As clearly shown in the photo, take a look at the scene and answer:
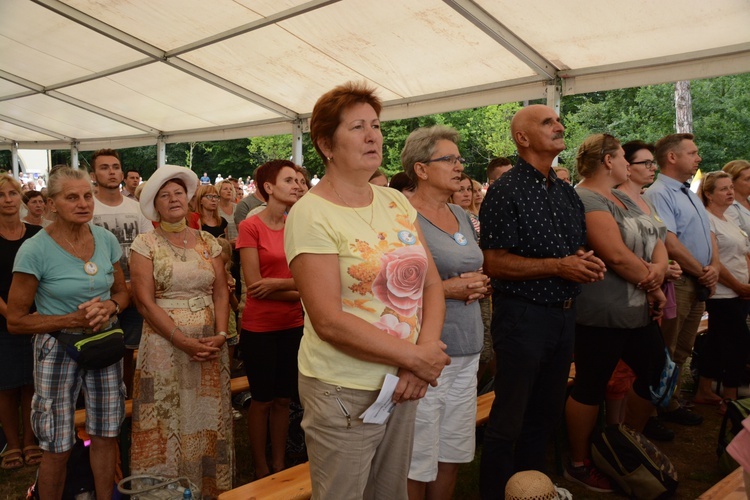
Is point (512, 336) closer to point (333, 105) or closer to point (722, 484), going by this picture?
point (722, 484)

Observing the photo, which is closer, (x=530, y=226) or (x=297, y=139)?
(x=530, y=226)

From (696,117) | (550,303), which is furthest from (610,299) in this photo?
(696,117)

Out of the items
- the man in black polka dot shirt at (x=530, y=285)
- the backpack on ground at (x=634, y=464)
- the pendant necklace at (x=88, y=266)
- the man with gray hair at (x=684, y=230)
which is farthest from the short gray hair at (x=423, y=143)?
the man with gray hair at (x=684, y=230)

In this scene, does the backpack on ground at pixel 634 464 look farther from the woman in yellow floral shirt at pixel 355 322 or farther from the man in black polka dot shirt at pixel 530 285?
the woman in yellow floral shirt at pixel 355 322

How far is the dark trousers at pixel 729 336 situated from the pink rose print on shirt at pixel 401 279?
145 inches

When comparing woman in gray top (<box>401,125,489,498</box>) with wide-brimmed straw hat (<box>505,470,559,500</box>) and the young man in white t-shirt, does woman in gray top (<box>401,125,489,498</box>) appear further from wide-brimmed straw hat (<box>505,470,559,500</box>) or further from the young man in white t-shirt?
the young man in white t-shirt

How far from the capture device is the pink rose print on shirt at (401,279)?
5.75 ft

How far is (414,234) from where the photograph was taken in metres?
1.89

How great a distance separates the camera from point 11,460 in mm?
3629

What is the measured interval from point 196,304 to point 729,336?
406 centimetres

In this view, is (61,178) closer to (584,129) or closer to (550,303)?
(550,303)

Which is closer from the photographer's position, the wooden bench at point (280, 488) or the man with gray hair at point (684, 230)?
Answer: the wooden bench at point (280, 488)

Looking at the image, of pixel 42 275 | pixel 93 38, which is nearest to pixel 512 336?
pixel 42 275

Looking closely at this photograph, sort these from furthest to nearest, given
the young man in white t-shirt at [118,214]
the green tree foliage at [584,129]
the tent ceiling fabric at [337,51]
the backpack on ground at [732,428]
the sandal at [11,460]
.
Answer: the green tree foliage at [584,129] → the tent ceiling fabric at [337,51] → the young man in white t-shirt at [118,214] → the sandal at [11,460] → the backpack on ground at [732,428]
